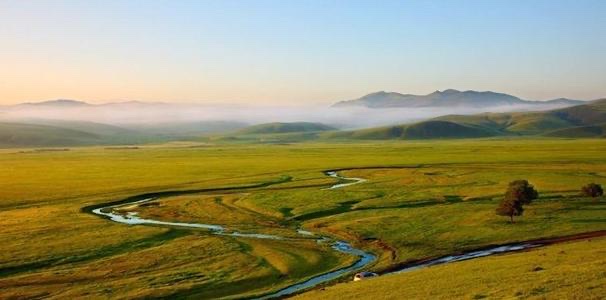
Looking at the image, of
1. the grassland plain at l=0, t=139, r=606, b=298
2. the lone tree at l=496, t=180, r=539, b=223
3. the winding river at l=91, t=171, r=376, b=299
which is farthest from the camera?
the lone tree at l=496, t=180, r=539, b=223

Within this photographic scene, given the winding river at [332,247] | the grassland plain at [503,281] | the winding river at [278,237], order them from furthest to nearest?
→ 1. the winding river at [332,247]
2. the winding river at [278,237]
3. the grassland plain at [503,281]

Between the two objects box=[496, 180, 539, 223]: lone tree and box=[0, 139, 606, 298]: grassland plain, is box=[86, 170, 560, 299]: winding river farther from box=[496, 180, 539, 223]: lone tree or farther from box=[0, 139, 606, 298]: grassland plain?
box=[496, 180, 539, 223]: lone tree

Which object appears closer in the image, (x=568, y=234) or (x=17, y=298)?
(x=17, y=298)

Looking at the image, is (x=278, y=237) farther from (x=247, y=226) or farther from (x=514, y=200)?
(x=514, y=200)

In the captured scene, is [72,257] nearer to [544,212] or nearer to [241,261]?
Answer: [241,261]

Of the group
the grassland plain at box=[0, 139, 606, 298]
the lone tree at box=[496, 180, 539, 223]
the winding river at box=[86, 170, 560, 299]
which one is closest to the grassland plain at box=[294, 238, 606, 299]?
the winding river at box=[86, 170, 560, 299]

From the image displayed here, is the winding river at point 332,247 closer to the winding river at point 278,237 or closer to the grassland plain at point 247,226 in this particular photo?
the winding river at point 278,237

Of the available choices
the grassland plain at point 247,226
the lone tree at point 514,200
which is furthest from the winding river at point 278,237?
the lone tree at point 514,200

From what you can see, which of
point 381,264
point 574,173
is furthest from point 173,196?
point 574,173
